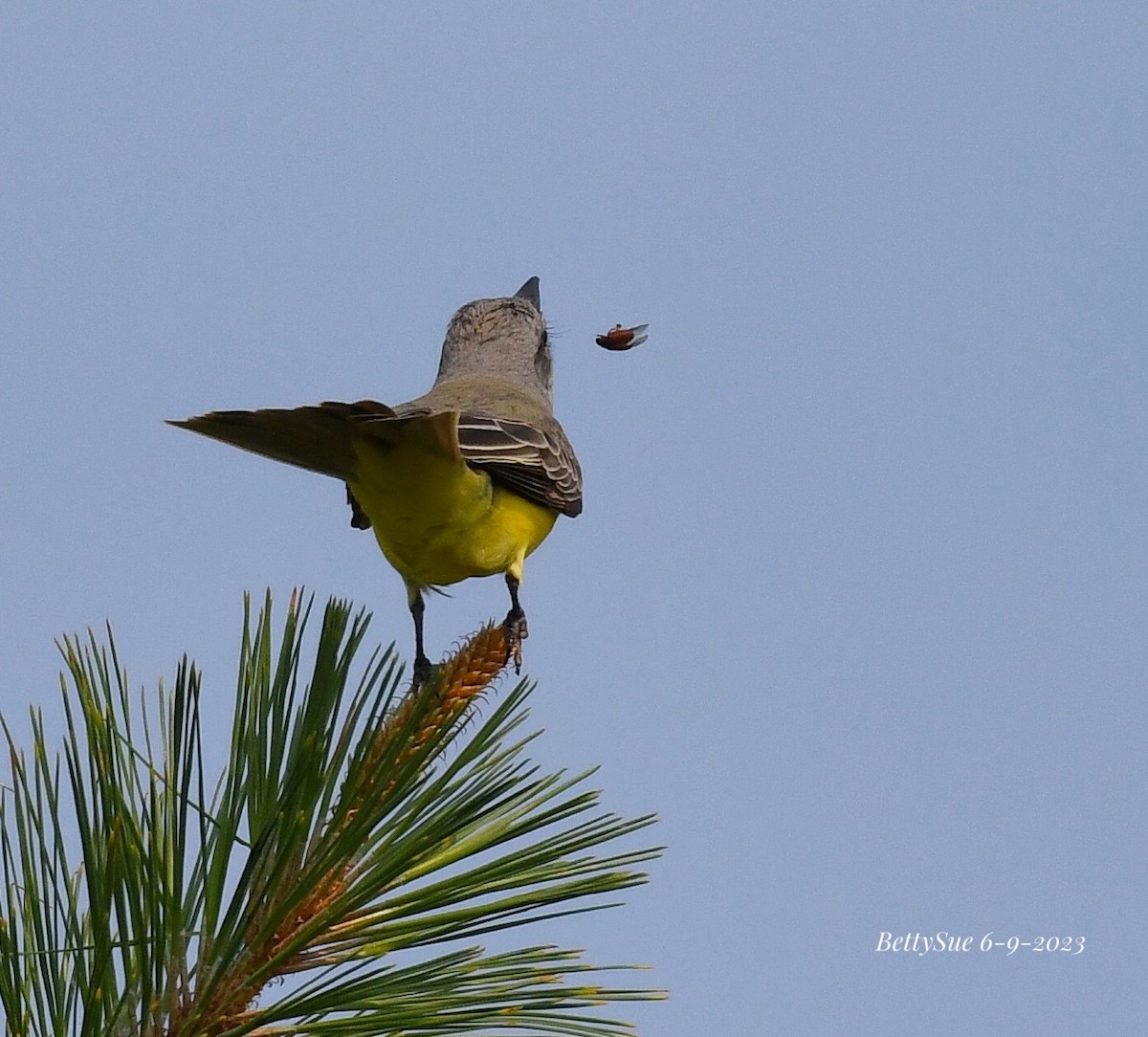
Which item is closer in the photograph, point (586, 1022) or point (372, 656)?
point (586, 1022)

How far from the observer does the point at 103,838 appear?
2480mm

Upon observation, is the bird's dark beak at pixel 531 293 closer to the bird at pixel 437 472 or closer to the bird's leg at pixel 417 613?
the bird at pixel 437 472

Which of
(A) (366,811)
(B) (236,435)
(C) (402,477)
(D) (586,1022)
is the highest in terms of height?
(C) (402,477)

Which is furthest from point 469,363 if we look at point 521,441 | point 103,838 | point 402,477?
point 103,838

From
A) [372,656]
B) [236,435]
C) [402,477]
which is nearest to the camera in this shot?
[372,656]

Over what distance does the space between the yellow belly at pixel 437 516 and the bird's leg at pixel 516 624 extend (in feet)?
0.14

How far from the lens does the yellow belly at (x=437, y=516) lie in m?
4.91

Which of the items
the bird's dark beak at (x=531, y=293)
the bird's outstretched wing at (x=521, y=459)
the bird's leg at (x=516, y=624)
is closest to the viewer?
the bird's leg at (x=516, y=624)

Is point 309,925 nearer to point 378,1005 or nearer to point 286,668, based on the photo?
point 378,1005

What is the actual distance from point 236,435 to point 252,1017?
2214 millimetres

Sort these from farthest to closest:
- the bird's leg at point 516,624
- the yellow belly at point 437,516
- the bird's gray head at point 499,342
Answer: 1. the bird's gray head at point 499,342
2. the yellow belly at point 437,516
3. the bird's leg at point 516,624

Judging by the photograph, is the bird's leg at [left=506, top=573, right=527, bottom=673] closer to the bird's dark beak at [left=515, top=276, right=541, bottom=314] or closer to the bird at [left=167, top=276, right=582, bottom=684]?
the bird at [left=167, top=276, right=582, bottom=684]

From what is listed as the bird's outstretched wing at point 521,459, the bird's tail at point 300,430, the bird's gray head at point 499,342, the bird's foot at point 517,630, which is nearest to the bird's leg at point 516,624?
the bird's foot at point 517,630

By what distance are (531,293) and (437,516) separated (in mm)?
3675
